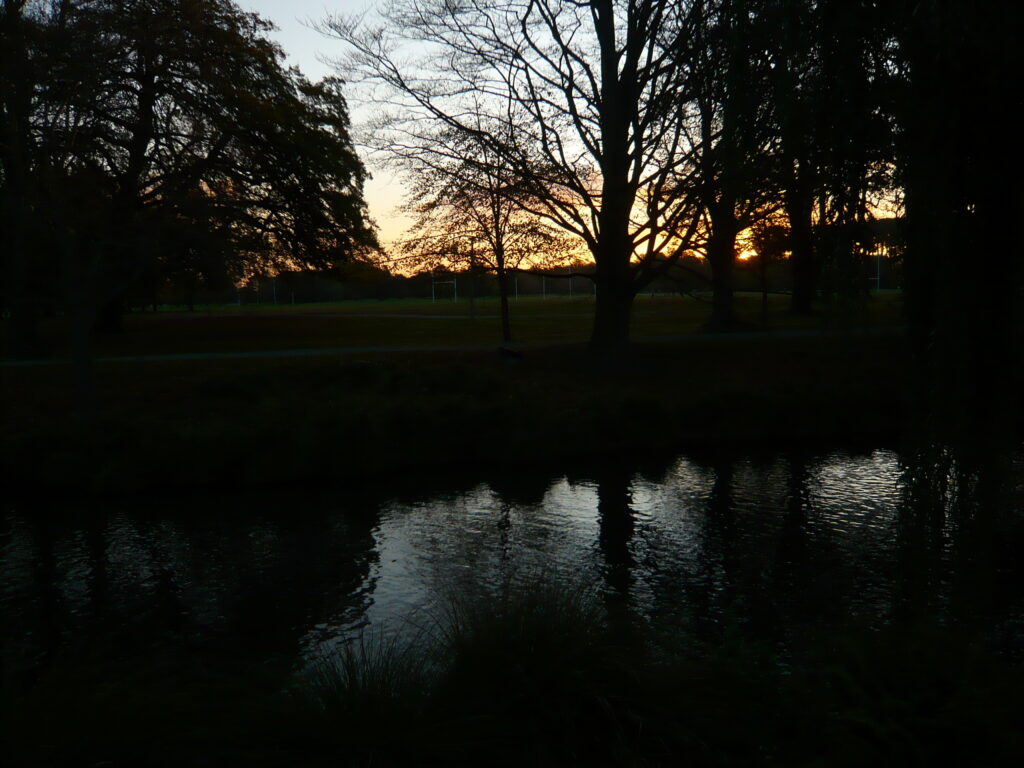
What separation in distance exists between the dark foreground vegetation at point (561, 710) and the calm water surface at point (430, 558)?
2782 millimetres

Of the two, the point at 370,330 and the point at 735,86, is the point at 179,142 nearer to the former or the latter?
the point at 370,330

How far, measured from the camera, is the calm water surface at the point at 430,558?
9.44 metres

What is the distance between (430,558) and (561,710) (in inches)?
282

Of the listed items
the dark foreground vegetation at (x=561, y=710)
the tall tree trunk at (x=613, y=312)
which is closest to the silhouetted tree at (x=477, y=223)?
the tall tree trunk at (x=613, y=312)

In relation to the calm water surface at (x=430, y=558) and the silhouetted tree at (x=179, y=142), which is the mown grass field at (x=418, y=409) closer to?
the calm water surface at (x=430, y=558)

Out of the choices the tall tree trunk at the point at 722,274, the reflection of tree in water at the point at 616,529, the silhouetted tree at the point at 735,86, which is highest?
the silhouetted tree at the point at 735,86

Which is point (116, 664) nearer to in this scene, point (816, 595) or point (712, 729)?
point (712, 729)

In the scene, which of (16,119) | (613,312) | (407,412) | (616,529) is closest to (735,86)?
(616,529)

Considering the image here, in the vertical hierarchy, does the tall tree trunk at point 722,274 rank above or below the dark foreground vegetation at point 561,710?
above

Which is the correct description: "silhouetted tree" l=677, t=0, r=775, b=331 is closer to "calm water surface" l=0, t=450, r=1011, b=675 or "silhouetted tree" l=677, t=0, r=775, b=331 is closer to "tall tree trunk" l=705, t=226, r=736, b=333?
"calm water surface" l=0, t=450, r=1011, b=675

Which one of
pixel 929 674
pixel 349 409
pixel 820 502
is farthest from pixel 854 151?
pixel 349 409

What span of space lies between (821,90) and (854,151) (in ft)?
2.09

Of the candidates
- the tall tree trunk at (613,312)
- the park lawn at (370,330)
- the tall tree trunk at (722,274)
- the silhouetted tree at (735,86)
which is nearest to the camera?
the silhouetted tree at (735,86)

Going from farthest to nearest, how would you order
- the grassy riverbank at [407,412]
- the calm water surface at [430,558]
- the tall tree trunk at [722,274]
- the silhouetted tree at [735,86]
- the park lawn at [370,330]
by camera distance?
1. the park lawn at [370,330]
2. the tall tree trunk at [722,274]
3. the grassy riverbank at [407,412]
4. the calm water surface at [430,558]
5. the silhouetted tree at [735,86]
